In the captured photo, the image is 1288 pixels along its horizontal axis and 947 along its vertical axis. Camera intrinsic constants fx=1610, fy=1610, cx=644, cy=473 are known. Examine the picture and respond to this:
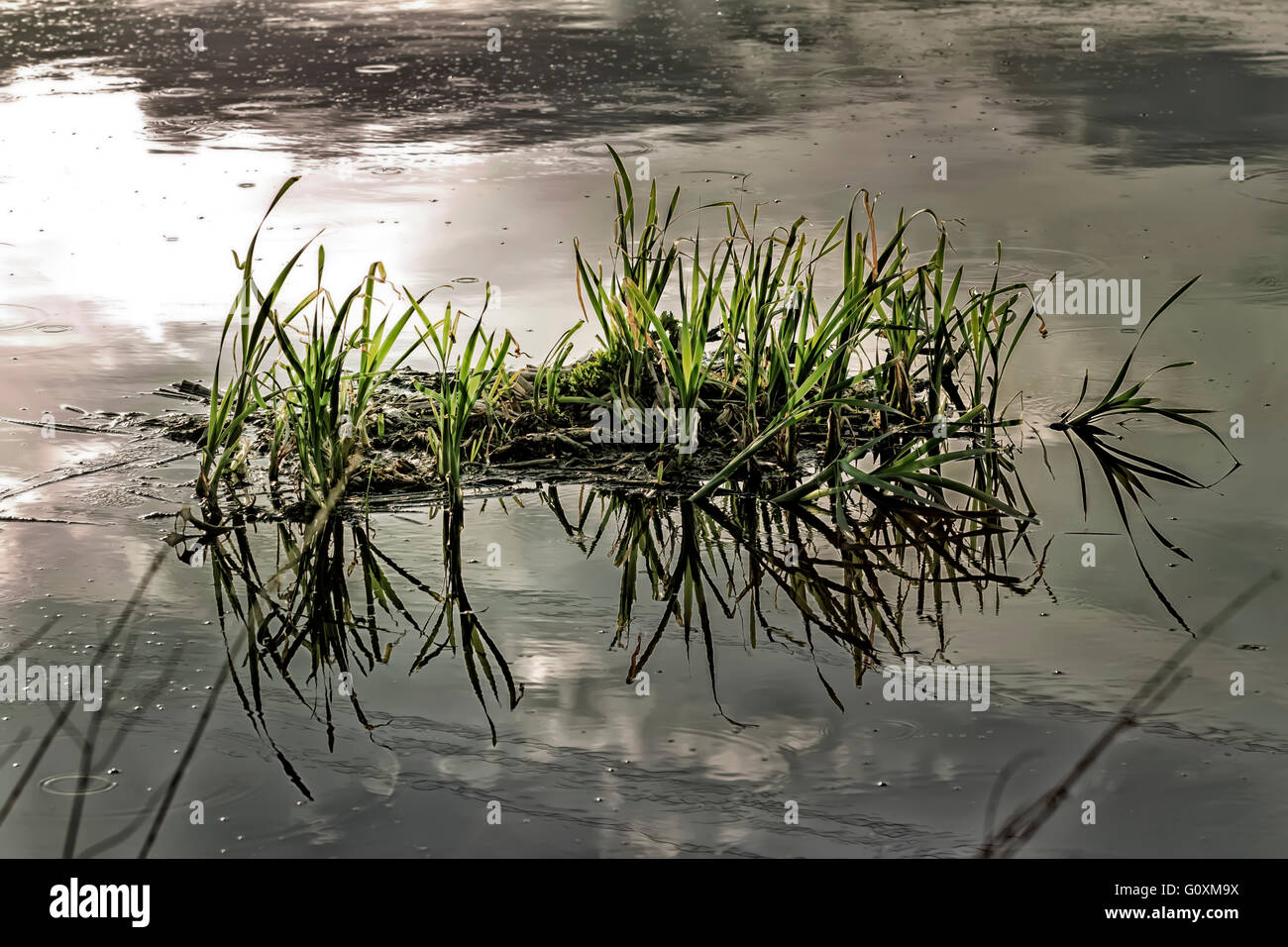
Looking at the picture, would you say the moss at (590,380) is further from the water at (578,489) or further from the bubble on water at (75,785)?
the bubble on water at (75,785)

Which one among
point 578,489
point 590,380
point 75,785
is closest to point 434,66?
point 590,380

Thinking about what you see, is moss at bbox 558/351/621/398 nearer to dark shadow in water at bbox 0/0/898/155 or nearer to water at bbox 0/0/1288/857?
water at bbox 0/0/1288/857

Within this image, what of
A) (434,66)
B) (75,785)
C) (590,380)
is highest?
(434,66)

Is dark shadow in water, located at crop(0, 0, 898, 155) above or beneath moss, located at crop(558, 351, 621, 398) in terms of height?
above

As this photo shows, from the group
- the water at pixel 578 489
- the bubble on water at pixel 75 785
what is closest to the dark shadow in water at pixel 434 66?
the water at pixel 578 489

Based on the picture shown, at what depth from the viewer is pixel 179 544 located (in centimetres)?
398

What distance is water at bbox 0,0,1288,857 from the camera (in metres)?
2.80

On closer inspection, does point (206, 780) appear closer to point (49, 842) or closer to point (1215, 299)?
point (49, 842)

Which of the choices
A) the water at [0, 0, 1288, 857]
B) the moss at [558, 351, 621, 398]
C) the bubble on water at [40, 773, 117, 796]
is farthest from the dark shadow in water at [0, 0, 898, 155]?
the bubble on water at [40, 773, 117, 796]

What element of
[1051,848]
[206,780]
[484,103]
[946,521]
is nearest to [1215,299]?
[946,521]

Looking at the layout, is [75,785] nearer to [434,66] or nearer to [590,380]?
[590,380]

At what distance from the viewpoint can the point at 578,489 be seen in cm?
439

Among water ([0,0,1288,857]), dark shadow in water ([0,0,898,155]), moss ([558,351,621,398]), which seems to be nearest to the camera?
water ([0,0,1288,857])
